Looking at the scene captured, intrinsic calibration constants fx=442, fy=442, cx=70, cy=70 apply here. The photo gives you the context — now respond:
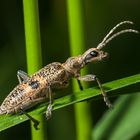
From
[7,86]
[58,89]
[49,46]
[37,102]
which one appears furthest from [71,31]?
[49,46]


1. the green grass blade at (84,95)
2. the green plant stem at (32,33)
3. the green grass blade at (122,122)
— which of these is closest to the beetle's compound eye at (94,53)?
the green grass blade at (122,122)

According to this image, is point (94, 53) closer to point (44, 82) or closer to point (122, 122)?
point (44, 82)

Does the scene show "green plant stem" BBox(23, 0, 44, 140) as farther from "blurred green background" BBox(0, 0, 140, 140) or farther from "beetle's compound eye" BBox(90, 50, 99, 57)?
"blurred green background" BBox(0, 0, 140, 140)

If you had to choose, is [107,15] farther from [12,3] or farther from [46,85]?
[46,85]

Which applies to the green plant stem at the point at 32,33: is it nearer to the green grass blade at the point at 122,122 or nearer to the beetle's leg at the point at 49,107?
the beetle's leg at the point at 49,107

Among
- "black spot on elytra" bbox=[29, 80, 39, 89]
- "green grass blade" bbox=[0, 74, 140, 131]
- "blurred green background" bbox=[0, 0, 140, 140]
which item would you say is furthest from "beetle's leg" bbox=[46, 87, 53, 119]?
"blurred green background" bbox=[0, 0, 140, 140]
